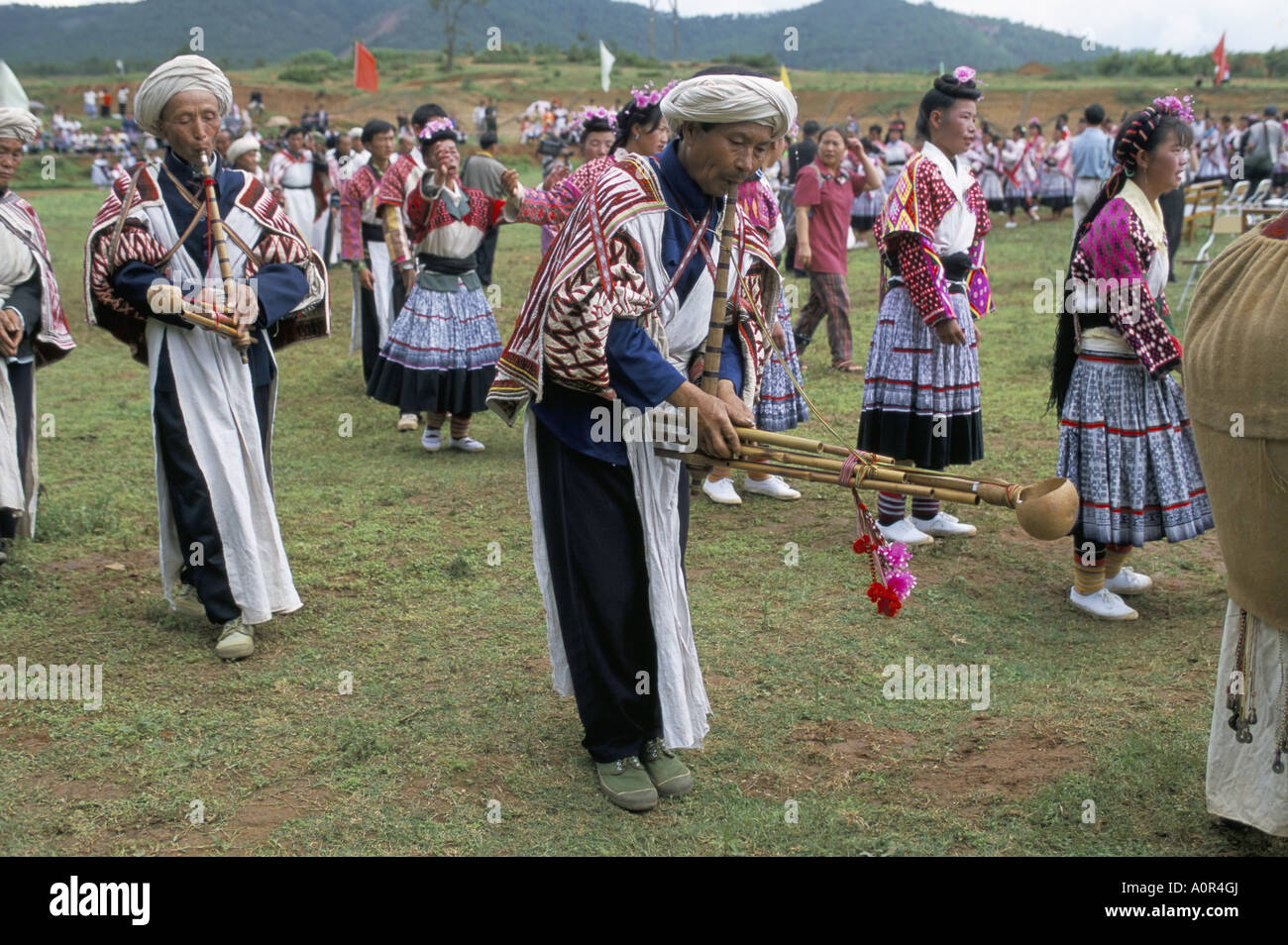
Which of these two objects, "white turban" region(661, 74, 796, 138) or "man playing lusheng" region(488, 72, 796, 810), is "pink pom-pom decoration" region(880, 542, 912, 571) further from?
"white turban" region(661, 74, 796, 138)

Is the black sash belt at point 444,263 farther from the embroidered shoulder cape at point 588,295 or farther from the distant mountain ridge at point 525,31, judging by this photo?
the distant mountain ridge at point 525,31

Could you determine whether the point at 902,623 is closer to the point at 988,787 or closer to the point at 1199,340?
the point at 988,787

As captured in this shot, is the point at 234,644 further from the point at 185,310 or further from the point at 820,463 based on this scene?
the point at 820,463

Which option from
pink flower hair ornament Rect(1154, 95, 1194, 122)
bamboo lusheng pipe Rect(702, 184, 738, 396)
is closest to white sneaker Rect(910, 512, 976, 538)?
pink flower hair ornament Rect(1154, 95, 1194, 122)

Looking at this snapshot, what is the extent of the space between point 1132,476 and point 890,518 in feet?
4.75

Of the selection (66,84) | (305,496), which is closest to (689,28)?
(66,84)

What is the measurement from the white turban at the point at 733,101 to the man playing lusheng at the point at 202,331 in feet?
7.05

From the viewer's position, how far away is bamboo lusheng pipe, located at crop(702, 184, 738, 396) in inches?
129

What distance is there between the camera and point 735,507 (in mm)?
6762

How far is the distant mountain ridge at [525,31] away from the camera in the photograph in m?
134

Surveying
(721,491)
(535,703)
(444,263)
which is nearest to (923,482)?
(535,703)

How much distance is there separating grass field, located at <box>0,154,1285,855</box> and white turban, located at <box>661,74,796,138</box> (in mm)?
1984

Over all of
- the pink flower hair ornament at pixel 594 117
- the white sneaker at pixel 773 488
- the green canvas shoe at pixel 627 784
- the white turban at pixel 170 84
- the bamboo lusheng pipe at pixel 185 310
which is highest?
the pink flower hair ornament at pixel 594 117

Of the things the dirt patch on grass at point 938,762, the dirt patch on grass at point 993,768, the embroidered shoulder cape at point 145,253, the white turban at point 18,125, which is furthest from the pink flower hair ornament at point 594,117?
the dirt patch on grass at point 993,768
